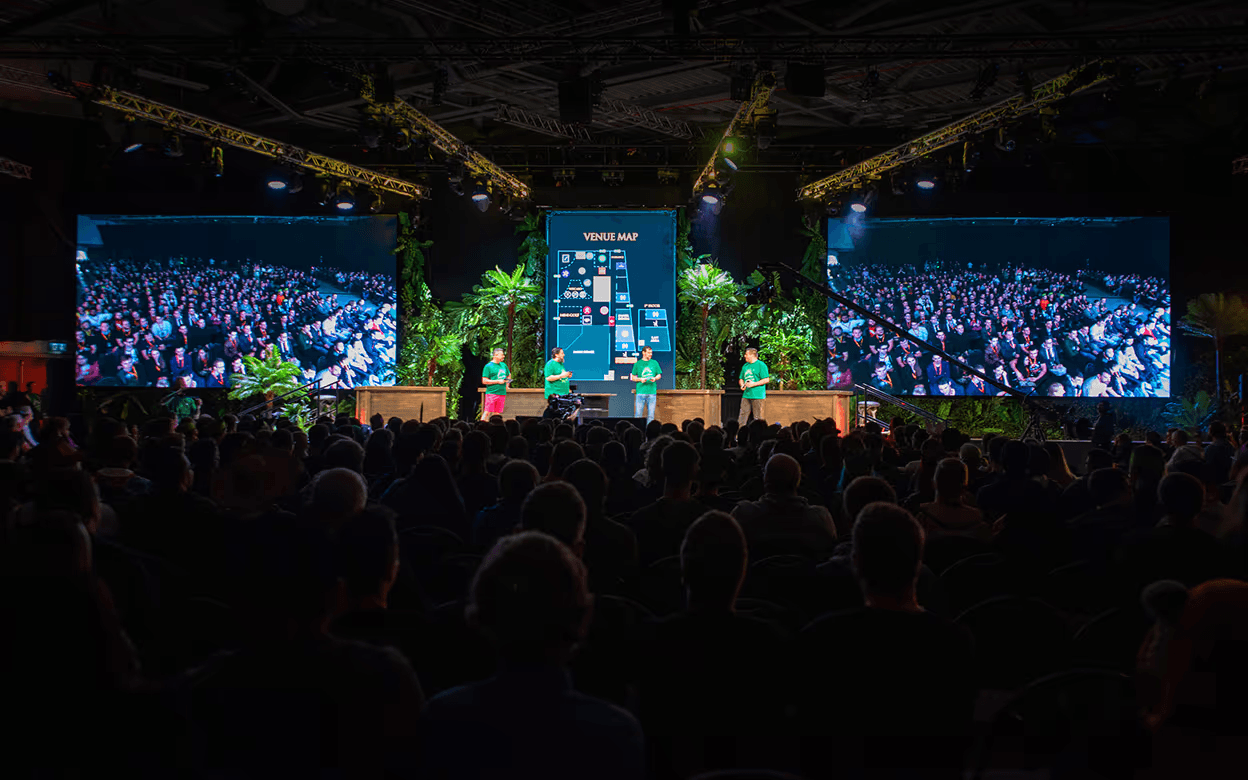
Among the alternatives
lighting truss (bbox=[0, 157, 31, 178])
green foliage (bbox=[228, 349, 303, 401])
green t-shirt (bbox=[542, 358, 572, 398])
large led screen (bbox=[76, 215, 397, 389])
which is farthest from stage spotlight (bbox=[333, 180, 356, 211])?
lighting truss (bbox=[0, 157, 31, 178])

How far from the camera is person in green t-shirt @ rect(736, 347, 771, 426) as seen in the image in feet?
46.6

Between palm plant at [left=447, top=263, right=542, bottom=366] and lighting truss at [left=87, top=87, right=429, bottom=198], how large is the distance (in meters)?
2.65

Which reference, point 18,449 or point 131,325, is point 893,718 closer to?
point 18,449

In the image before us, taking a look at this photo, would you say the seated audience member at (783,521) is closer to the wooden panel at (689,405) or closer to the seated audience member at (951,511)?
the seated audience member at (951,511)

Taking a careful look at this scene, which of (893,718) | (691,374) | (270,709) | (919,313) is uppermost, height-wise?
(919,313)

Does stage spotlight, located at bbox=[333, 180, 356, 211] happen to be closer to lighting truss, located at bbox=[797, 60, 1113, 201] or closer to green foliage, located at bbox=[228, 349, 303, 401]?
green foliage, located at bbox=[228, 349, 303, 401]

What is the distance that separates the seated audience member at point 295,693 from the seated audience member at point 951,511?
342cm

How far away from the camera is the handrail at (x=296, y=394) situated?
16112 millimetres

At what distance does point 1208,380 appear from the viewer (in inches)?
719

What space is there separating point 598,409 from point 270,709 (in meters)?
13.5

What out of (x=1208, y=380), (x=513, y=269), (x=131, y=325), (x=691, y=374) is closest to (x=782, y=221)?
(x=691, y=374)

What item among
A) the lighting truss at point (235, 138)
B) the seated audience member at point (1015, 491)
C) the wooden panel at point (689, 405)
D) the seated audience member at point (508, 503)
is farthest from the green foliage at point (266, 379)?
the seated audience member at point (1015, 491)

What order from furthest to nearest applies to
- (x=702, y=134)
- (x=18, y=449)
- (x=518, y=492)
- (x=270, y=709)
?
1. (x=702, y=134)
2. (x=18, y=449)
3. (x=518, y=492)
4. (x=270, y=709)

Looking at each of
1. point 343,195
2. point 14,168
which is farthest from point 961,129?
point 14,168
